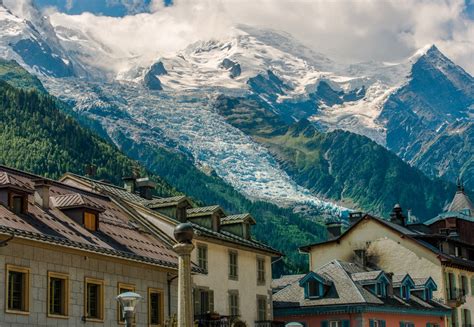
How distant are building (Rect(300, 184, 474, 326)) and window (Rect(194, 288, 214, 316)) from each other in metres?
34.9

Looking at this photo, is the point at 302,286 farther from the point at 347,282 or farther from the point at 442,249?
the point at 442,249

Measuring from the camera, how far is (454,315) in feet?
320

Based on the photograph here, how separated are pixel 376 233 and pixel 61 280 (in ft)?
188

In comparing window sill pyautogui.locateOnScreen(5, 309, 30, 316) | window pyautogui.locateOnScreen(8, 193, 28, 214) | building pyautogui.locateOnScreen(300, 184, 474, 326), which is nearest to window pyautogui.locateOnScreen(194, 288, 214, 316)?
window pyautogui.locateOnScreen(8, 193, 28, 214)

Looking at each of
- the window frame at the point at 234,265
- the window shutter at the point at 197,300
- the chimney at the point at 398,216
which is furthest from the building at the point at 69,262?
the chimney at the point at 398,216

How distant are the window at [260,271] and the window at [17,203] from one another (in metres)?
29.9

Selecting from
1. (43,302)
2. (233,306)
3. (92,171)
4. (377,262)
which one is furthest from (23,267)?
(377,262)

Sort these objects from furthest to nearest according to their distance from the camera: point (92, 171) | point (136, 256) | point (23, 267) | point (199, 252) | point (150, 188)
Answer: point (92, 171) → point (150, 188) → point (199, 252) → point (136, 256) → point (23, 267)

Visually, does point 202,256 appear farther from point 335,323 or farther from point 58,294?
point 335,323

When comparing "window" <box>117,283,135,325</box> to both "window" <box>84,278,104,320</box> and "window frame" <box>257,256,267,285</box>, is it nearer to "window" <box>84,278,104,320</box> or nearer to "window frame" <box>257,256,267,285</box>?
"window" <box>84,278,104,320</box>

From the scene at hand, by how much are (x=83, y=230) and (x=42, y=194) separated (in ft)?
9.08

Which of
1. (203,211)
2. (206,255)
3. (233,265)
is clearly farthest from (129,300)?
(203,211)

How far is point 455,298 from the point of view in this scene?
9744 centimetres

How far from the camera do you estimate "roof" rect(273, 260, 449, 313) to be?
8419cm
